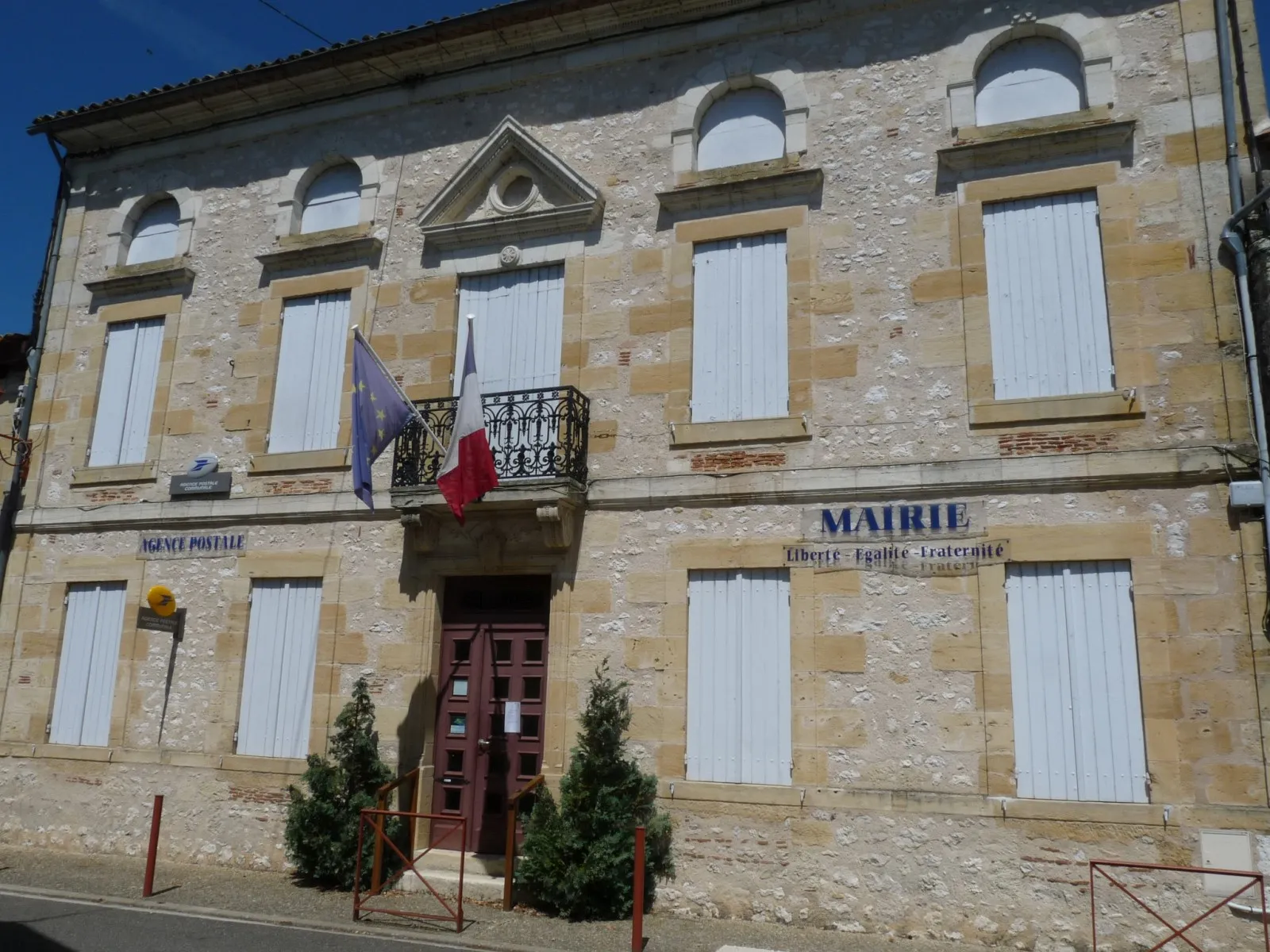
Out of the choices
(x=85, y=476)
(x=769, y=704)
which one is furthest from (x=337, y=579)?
(x=769, y=704)

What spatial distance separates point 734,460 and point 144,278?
7.59 m

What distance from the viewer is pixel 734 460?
918 centimetres

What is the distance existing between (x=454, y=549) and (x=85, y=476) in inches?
194

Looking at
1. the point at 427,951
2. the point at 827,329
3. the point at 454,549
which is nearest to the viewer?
the point at 427,951

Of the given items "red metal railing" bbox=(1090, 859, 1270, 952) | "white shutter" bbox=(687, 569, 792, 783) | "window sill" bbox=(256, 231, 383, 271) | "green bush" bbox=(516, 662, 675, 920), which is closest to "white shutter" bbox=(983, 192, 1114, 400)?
"white shutter" bbox=(687, 569, 792, 783)

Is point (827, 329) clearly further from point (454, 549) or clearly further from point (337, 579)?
point (337, 579)

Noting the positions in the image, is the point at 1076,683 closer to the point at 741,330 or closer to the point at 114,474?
the point at 741,330

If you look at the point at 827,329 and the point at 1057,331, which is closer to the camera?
the point at 1057,331

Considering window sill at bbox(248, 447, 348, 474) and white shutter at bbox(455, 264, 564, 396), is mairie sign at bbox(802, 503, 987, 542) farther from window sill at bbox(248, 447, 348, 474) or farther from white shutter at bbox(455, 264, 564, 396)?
window sill at bbox(248, 447, 348, 474)

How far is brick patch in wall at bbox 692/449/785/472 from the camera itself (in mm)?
9070

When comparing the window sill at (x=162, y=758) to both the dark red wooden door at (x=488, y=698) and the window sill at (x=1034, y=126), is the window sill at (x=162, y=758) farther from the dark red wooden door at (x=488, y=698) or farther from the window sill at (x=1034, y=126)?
the window sill at (x=1034, y=126)

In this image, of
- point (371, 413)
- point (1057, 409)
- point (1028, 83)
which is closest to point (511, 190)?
point (371, 413)

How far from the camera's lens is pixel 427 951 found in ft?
23.4

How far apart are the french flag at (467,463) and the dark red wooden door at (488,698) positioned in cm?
133
